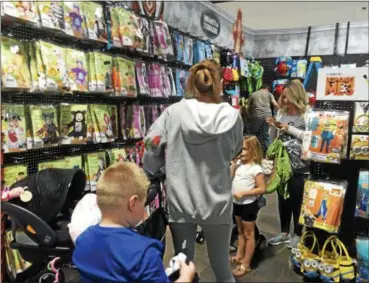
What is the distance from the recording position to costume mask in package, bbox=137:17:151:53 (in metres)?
2.46

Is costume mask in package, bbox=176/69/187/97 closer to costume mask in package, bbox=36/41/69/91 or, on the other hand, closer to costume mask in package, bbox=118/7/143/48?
costume mask in package, bbox=118/7/143/48

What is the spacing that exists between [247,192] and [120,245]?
122 centimetres

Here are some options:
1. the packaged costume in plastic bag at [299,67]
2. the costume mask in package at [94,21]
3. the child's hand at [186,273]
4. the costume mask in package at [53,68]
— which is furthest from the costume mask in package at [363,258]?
the costume mask in package at [94,21]

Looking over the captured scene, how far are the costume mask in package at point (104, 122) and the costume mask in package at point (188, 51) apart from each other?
98 centimetres

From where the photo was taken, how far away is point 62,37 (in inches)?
81.4

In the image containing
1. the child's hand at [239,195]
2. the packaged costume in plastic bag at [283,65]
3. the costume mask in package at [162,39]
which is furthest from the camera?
the costume mask in package at [162,39]

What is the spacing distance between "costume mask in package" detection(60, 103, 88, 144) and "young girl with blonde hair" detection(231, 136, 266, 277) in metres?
0.94

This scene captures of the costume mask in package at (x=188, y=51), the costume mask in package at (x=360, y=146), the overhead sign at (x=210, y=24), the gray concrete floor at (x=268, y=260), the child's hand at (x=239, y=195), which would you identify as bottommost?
the gray concrete floor at (x=268, y=260)

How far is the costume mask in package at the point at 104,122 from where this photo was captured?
2.24 metres

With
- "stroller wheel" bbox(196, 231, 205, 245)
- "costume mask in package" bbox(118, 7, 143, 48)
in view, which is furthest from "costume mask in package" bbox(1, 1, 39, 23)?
"stroller wheel" bbox(196, 231, 205, 245)

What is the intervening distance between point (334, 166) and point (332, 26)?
30.7 inches

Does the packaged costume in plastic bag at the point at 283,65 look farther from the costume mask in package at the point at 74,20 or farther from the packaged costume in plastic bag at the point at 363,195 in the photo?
the costume mask in package at the point at 74,20

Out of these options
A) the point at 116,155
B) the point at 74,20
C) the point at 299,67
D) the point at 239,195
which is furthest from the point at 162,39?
the point at 239,195

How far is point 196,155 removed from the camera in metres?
1.42
